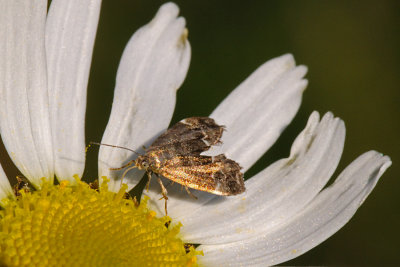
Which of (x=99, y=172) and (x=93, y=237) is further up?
(x=99, y=172)

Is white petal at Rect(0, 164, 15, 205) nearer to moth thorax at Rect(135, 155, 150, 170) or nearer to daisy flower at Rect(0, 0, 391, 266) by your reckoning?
daisy flower at Rect(0, 0, 391, 266)

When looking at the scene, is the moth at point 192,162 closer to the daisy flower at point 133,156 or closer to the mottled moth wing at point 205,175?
the mottled moth wing at point 205,175

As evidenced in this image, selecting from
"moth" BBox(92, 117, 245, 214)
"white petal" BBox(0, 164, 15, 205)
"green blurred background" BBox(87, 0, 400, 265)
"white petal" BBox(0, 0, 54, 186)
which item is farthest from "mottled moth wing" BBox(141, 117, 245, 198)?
"green blurred background" BBox(87, 0, 400, 265)

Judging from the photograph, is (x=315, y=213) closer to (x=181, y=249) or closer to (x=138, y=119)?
(x=181, y=249)

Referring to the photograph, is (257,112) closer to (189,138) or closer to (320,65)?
(189,138)

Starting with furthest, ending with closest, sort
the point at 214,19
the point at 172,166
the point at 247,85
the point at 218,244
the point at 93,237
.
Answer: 1. the point at 214,19
2. the point at 247,85
3. the point at 218,244
4. the point at 172,166
5. the point at 93,237

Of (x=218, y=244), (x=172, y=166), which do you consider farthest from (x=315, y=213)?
(x=172, y=166)
